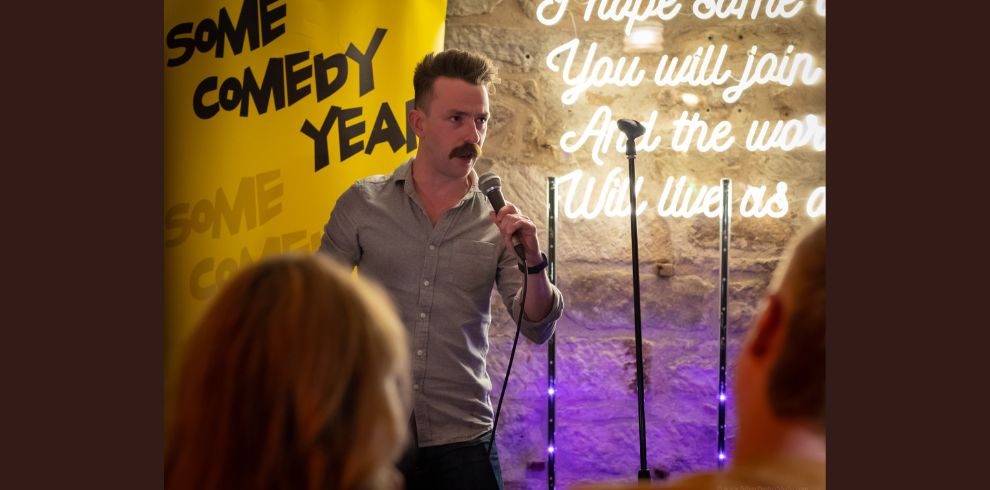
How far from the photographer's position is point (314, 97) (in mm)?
3619

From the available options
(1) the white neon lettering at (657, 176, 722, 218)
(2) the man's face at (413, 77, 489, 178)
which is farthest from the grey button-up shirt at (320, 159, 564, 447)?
(1) the white neon lettering at (657, 176, 722, 218)

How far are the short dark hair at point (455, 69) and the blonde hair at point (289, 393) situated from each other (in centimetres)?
190

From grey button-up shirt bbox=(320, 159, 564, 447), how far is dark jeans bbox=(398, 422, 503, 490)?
→ 0.03 meters

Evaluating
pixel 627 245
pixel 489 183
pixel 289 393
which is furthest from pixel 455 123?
pixel 289 393

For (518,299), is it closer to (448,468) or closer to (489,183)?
(489,183)

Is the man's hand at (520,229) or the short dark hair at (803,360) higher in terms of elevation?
the man's hand at (520,229)

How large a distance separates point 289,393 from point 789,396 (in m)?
0.61

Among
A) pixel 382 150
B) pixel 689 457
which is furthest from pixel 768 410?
pixel 689 457

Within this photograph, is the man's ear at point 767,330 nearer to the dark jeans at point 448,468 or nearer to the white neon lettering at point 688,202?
the dark jeans at point 448,468

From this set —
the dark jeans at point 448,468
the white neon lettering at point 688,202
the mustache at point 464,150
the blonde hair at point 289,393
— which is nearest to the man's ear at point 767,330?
the blonde hair at point 289,393

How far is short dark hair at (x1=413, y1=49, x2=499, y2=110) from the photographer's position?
9.77 ft

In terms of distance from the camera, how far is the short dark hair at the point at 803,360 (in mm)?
1090

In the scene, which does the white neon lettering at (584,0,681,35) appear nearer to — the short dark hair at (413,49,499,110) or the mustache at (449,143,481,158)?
the short dark hair at (413,49,499,110)

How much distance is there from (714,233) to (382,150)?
1.44 meters
